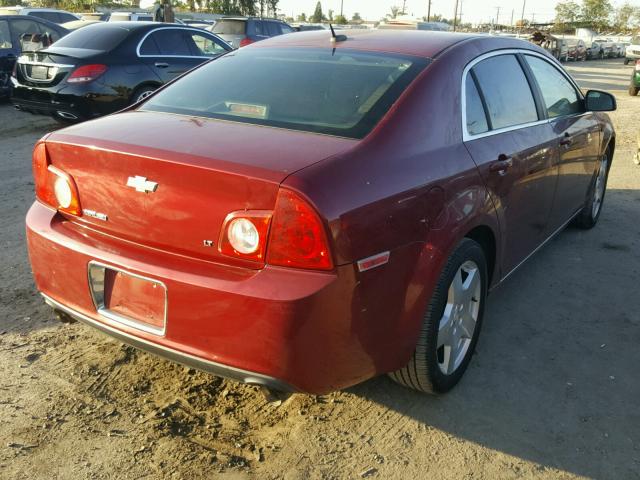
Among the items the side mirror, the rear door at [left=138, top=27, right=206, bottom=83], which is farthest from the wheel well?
the rear door at [left=138, top=27, right=206, bottom=83]

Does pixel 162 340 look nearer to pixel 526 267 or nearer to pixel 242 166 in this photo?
pixel 242 166

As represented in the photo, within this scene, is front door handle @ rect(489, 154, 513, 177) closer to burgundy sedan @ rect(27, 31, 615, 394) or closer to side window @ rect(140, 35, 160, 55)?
burgundy sedan @ rect(27, 31, 615, 394)

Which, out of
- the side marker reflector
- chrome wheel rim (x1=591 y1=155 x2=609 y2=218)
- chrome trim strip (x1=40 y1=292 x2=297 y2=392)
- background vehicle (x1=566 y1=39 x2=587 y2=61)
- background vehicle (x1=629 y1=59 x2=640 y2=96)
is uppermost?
the side marker reflector

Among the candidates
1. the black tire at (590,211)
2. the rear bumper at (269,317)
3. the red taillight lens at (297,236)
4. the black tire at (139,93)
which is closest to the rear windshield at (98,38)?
the black tire at (139,93)

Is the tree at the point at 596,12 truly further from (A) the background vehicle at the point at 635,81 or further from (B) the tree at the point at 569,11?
(A) the background vehicle at the point at 635,81

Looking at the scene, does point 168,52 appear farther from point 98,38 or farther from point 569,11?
point 569,11

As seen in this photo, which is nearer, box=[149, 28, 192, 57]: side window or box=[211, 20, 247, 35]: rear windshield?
box=[149, 28, 192, 57]: side window

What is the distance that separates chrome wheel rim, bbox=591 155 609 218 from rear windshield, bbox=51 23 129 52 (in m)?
6.48

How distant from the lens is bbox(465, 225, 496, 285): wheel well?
304cm

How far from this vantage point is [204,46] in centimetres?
1038

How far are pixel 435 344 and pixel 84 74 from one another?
703cm

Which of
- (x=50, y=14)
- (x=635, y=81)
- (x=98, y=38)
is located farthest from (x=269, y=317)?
(x=635, y=81)

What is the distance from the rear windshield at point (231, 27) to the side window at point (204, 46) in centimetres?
739

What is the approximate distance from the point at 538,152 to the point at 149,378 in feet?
8.25
